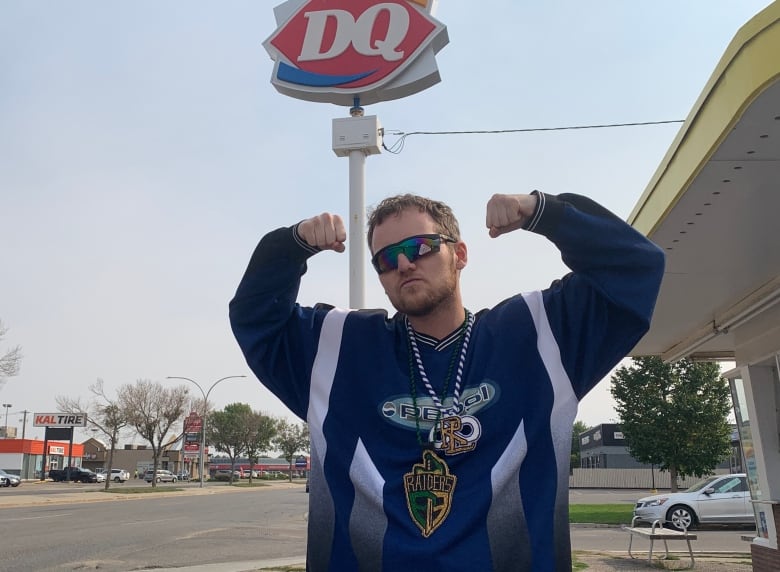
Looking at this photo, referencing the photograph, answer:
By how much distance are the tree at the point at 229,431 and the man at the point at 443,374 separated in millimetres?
77859

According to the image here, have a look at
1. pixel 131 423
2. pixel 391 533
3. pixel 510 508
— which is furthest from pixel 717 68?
pixel 131 423

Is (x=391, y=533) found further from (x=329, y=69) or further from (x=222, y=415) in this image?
(x=222, y=415)

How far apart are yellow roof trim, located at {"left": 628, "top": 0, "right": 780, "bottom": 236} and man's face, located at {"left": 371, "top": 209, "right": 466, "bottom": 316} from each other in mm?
1505

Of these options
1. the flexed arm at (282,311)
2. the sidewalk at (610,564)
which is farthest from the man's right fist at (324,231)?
the sidewalk at (610,564)

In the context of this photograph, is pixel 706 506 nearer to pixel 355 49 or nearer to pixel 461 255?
pixel 355 49

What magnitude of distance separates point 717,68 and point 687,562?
948 cm

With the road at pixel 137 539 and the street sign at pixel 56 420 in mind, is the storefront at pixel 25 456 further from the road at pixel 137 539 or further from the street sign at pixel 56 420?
the road at pixel 137 539

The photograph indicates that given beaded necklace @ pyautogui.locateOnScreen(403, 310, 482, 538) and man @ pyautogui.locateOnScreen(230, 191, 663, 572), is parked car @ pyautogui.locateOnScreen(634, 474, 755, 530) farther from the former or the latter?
beaded necklace @ pyautogui.locateOnScreen(403, 310, 482, 538)

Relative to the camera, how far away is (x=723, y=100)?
3033mm

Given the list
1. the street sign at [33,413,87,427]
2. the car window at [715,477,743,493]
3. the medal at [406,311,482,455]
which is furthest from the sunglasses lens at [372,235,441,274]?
the street sign at [33,413,87,427]

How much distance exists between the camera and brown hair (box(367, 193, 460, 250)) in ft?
7.02

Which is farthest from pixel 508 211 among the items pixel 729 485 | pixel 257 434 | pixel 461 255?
pixel 257 434

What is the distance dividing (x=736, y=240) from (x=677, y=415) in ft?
78.8

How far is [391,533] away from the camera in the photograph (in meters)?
1.87
